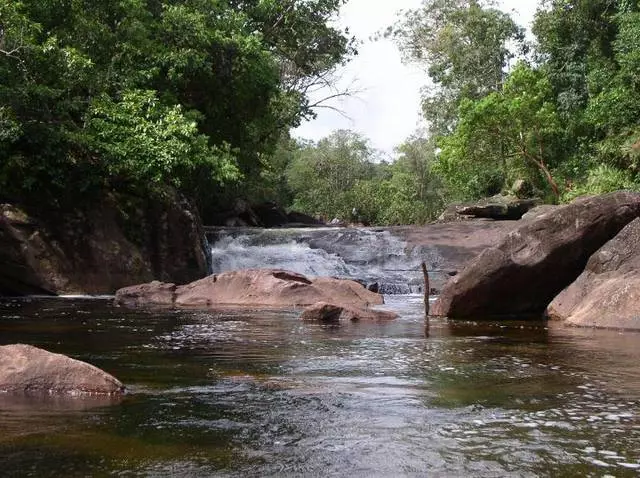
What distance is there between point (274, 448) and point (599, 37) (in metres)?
29.8

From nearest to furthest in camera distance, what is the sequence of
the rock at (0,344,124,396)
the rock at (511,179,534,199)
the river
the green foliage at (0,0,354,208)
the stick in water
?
the river
the rock at (0,344,124,396)
the stick in water
the green foliage at (0,0,354,208)
the rock at (511,179,534,199)

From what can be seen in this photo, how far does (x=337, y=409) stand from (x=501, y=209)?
26.3m

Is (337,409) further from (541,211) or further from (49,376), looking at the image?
(541,211)

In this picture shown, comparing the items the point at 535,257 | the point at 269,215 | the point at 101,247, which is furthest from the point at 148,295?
the point at 269,215

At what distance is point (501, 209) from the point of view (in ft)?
99.8

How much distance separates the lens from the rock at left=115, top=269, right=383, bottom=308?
605 inches

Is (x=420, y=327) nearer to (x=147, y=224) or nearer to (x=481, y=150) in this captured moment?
(x=147, y=224)

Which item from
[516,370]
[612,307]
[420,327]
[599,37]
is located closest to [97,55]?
[420,327]

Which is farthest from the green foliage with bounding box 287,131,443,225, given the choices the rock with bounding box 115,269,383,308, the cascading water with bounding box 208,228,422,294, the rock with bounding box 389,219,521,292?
the rock with bounding box 115,269,383,308

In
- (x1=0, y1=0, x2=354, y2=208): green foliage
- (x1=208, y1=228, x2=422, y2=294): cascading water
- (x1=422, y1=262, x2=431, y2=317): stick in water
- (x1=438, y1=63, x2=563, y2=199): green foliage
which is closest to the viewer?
(x1=422, y1=262, x2=431, y2=317): stick in water

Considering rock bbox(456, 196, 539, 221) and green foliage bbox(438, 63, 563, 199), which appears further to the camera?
rock bbox(456, 196, 539, 221)

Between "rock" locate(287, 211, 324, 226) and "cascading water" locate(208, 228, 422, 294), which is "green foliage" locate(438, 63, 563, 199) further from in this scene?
"rock" locate(287, 211, 324, 226)

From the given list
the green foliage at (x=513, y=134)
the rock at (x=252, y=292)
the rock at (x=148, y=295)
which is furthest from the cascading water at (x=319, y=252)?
the green foliage at (x=513, y=134)

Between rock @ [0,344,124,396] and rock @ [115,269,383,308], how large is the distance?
9.27m
